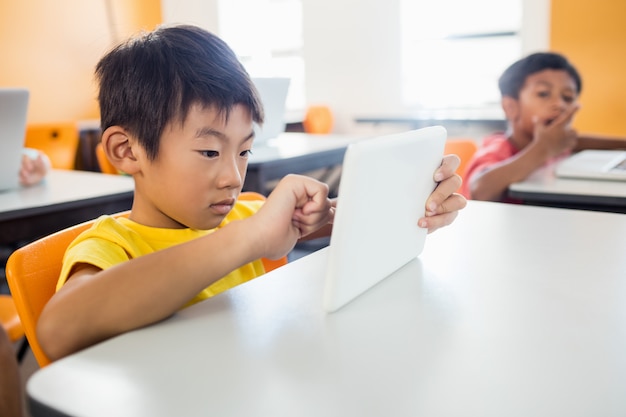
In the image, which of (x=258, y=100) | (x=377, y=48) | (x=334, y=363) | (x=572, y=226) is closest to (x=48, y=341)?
(x=334, y=363)

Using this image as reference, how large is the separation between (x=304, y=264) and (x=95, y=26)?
5242mm

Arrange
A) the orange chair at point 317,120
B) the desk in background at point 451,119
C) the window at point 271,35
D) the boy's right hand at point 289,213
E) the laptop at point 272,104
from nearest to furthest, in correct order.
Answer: the boy's right hand at point 289,213 → the laptop at point 272,104 → the desk in background at point 451,119 → the orange chair at point 317,120 → the window at point 271,35

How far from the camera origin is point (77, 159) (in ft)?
14.6

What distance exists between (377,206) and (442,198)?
18cm

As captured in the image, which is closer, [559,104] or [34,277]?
[34,277]

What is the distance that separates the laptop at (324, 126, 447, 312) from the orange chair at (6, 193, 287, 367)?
38 centimetres

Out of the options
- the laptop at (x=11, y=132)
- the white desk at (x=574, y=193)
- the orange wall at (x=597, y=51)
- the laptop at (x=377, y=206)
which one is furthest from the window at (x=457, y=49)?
the laptop at (x=377, y=206)

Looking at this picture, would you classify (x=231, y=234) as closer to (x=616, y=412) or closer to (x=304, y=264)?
(x=304, y=264)

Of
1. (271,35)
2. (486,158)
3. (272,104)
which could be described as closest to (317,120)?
(271,35)

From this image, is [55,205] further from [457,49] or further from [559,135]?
[457,49]

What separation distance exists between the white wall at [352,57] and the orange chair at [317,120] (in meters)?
0.19

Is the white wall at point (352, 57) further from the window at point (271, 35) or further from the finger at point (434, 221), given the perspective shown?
the finger at point (434, 221)

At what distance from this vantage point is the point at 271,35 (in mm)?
5719

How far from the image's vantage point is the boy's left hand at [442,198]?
2.60 feet
